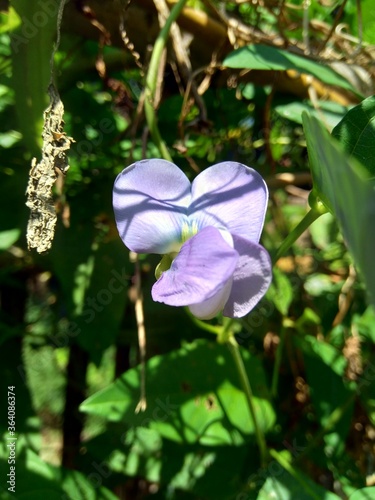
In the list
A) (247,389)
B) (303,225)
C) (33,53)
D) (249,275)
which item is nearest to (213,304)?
(249,275)

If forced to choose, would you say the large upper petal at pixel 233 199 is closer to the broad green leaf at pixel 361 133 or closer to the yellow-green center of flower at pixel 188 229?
the yellow-green center of flower at pixel 188 229

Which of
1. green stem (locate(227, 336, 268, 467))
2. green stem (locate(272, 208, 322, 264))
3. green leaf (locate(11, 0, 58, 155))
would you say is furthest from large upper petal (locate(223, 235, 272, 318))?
green leaf (locate(11, 0, 58, 155))

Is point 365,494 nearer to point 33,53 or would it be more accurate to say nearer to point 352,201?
point 352,201

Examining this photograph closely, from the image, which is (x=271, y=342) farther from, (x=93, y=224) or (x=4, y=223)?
(x=4, y=223)

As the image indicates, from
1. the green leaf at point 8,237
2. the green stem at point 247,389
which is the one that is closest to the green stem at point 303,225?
the green stem at point 247,389

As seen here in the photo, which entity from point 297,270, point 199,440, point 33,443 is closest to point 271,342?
point 297,270
